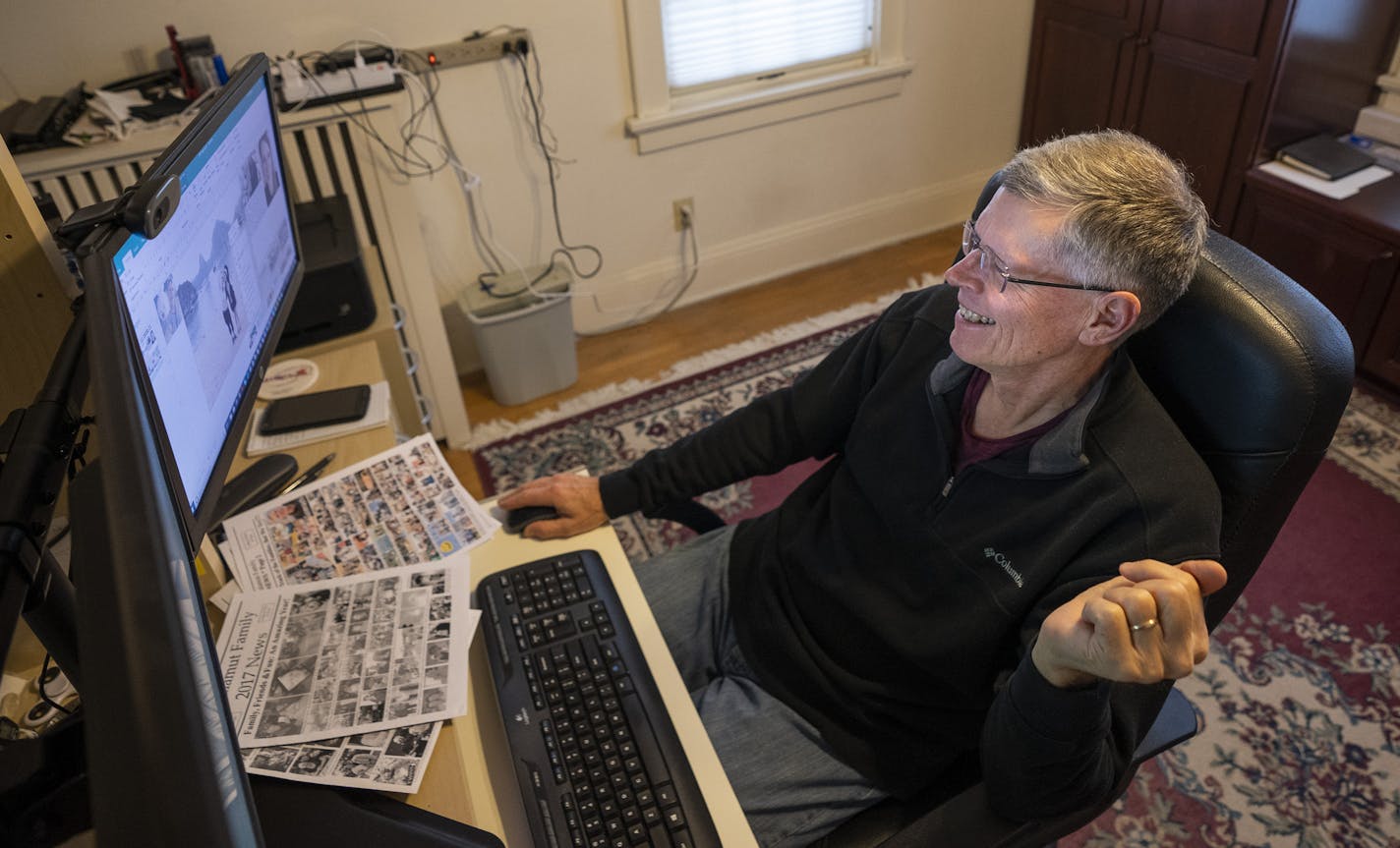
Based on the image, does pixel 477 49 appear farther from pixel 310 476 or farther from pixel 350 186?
pixel 310 476

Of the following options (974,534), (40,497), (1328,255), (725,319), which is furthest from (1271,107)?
(40,497)

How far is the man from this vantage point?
0.88 m

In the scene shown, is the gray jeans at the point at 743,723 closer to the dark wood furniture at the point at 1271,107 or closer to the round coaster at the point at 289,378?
the round coaster at the point at 289,378

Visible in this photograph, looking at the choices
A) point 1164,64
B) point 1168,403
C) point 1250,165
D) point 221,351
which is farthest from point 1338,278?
point 221,351

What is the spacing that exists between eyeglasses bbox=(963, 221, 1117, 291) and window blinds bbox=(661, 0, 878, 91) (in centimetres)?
177

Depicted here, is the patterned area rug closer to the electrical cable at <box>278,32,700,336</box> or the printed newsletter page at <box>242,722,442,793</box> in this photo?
the electrical cable at <box>278,32,700,336</box>

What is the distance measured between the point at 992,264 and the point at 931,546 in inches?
13.7

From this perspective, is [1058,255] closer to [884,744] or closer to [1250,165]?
[884,744]

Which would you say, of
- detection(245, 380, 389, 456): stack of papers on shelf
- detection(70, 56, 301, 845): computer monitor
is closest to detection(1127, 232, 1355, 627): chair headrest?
detection(70, 56, 301, 845): computer monitor

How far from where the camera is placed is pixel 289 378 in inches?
57.6

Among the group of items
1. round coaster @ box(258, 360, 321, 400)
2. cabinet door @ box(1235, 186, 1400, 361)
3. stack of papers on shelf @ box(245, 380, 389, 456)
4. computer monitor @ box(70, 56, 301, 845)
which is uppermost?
computer monitor @ box(70, 56, 301, 845)

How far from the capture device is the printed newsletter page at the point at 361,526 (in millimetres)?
1079

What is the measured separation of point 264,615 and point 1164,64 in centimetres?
292

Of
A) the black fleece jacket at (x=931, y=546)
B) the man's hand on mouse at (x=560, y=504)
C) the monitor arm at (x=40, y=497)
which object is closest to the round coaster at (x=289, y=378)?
the man's hand on mouse at (x=560, y=504)
